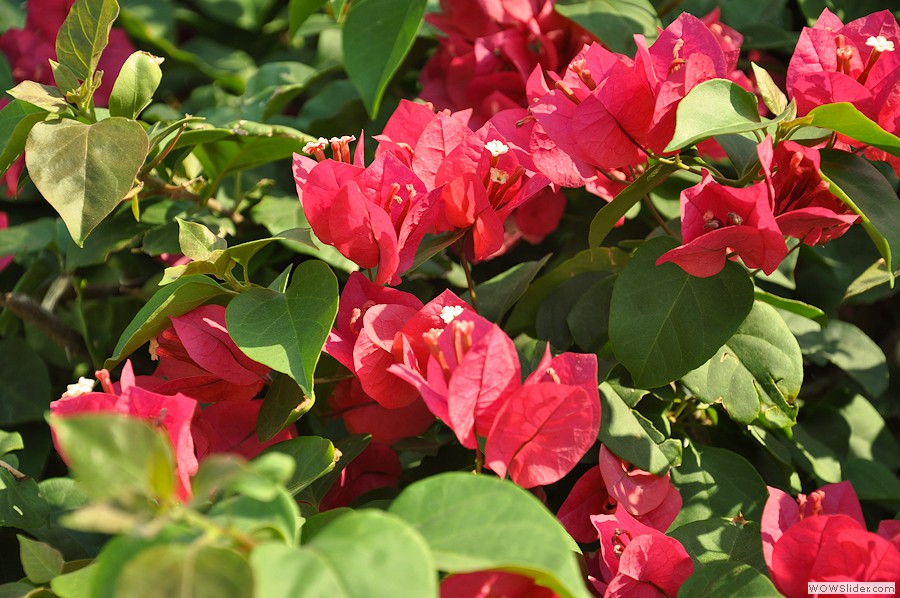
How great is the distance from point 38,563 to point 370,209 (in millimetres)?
311

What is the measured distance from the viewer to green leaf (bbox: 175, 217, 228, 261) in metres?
0.65

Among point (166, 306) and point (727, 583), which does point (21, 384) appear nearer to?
point (166, 306)

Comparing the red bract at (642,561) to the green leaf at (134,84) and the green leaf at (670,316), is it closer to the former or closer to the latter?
the green leaf at (670,316)

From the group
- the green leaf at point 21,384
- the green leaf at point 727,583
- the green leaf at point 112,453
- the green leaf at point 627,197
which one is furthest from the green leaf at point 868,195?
the green leaf at point 21,384

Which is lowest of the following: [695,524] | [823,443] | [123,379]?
[823,443]

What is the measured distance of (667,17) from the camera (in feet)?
3.54

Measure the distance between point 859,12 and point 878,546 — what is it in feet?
2.50

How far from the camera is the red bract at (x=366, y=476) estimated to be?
2.55 feet

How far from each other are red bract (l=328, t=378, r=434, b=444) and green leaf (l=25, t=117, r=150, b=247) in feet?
0.81

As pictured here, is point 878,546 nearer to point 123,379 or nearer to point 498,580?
point 498,580

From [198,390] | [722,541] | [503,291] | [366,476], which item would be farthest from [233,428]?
[722,541]

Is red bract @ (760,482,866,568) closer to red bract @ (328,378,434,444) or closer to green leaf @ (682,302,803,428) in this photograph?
green leaf @ (682,302,803,428)

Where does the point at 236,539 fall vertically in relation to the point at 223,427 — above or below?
above

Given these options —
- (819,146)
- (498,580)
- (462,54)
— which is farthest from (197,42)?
(498,580)
